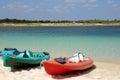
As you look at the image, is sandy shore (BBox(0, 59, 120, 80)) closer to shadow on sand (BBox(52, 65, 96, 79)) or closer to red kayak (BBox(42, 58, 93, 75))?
shadow on sand (BBox(52, 65, 96, 79))

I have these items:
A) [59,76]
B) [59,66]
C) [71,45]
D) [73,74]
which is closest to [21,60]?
[59,76]

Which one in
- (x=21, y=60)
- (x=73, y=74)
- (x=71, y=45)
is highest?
(x=21, y=60)

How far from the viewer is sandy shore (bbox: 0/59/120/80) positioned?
36.0ft

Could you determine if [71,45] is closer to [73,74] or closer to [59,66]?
[73,74]

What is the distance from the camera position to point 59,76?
11.1 m

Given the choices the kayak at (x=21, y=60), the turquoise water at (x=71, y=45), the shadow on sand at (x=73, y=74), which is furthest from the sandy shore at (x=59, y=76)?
the turquoise water at (x=71, y=45)

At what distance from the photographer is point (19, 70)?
39.9ft

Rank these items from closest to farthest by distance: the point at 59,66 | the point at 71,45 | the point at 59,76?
1. the point at 59,66
2. the point at 59,76
3. the point at 71,45

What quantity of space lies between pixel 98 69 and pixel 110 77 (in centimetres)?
152

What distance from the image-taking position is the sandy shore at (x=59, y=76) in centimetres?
1097

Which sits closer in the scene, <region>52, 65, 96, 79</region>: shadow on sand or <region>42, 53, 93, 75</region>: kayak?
<region>42, 53, 93, 75</region>: kayak

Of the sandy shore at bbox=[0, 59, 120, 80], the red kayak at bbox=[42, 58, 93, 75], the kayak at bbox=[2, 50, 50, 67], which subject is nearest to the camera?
the red kayak at bbox=[42, 58, 93, 75]

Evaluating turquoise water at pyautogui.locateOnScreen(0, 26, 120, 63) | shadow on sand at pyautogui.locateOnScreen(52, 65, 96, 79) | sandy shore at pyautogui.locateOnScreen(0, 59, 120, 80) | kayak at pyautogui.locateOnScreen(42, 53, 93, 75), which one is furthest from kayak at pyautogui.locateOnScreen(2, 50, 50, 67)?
turquoise water at pyautogui.locateOnScreen(0, 26, 120, 63)

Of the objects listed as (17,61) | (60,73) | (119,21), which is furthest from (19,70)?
(119,21)
